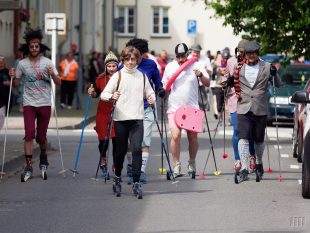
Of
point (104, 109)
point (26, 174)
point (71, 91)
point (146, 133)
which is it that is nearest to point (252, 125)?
point (146, 133)

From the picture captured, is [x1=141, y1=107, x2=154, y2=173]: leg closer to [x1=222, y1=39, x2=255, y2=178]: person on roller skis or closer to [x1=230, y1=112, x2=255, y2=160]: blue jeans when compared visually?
[x1=222, y1=39, x2=255, y2=178]: person on roller skis

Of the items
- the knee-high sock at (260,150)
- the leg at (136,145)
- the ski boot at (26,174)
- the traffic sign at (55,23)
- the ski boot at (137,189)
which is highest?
the traffic sign at (55,23)

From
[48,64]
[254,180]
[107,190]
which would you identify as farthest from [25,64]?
[254,180]

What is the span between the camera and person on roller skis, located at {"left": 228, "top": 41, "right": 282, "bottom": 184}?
56.6 feet

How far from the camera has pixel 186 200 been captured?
1509 cm

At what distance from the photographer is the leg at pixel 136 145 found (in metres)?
15.3

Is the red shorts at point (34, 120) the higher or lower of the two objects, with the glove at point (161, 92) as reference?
lower

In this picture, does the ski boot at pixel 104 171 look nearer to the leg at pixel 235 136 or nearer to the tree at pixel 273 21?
the leg at pixel 235 136

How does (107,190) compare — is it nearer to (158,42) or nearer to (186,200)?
(186,200)

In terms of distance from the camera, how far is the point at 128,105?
15.5 metres

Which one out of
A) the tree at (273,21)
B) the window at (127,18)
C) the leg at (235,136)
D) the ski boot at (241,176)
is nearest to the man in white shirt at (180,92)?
the leg at (235,136)

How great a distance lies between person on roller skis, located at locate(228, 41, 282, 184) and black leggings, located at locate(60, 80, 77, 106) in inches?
921

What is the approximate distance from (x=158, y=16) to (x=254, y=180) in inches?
2866

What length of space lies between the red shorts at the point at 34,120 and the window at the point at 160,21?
235 ft
